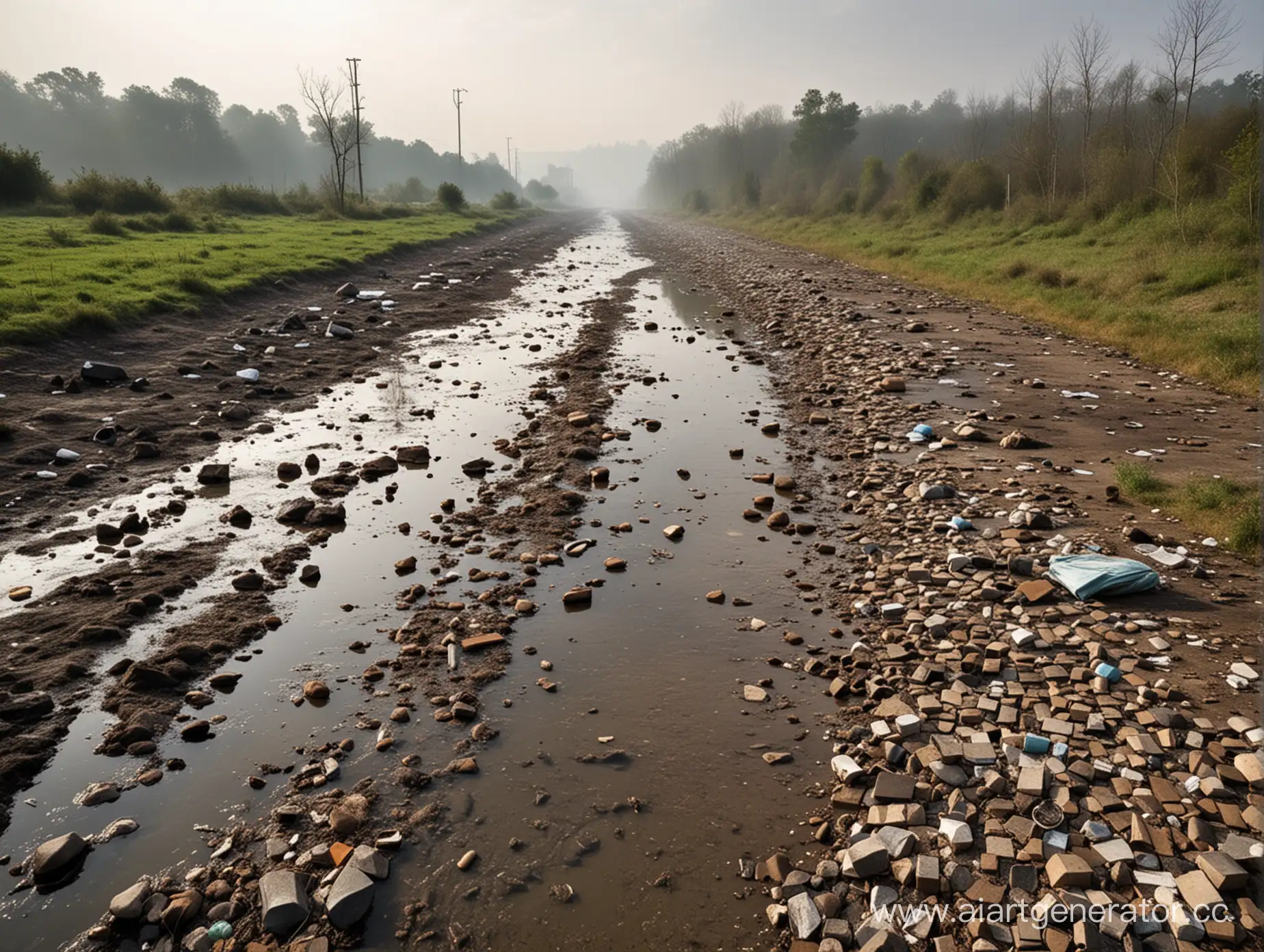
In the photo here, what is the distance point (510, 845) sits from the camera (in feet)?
12.8

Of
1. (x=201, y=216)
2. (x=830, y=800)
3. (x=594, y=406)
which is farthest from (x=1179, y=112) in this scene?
(x=201, y=216)

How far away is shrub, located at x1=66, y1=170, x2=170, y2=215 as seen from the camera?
30734mm

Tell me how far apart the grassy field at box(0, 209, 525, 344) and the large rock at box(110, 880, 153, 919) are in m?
11.4

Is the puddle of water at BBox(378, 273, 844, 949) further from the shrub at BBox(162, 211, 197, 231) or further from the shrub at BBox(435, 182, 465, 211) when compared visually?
the shrub at BBox(435, 182, 465, 211)

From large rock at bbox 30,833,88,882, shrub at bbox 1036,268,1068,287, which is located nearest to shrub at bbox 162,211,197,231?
shrub at bbox 1036,268,1068,287

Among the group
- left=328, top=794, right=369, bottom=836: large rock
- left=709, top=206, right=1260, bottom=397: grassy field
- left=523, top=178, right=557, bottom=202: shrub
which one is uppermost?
left=523, top=178, right=557, bottom=202: shrub

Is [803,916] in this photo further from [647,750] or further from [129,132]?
[129,132]

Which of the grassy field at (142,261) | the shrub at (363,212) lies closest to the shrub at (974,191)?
the grassy field at (142,261)

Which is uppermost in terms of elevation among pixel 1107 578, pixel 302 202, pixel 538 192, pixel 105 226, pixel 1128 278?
pixel 538 192

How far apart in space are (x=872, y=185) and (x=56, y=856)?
51.0 m

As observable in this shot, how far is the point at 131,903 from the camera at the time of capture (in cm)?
345

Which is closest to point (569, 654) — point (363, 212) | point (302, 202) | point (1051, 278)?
point (1051, 278)

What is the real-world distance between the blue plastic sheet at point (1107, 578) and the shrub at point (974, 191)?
33.9 meters

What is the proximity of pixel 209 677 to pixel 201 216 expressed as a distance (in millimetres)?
32935
